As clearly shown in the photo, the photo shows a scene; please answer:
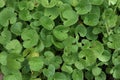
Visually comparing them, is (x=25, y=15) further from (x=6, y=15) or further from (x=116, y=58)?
(x=116, y=58)

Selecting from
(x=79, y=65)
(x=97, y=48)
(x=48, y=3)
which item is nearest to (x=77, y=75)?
(x=79, y=65)

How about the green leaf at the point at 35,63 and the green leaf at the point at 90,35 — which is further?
the green leaf at the point at 90,35

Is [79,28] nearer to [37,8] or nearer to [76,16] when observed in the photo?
[76,16]

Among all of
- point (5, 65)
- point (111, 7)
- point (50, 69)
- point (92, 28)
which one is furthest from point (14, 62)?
point (111, 7)

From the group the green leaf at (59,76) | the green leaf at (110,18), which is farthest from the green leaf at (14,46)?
the green leaf at (110,18)

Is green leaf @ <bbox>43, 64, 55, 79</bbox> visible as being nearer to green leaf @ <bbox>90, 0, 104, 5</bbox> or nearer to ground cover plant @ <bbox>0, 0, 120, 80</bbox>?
ground cover plant @ <bbox>0, 0, 120, 80</bbox>

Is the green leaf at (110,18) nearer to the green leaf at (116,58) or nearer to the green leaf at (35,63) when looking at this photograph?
the green leaf at (116,58)

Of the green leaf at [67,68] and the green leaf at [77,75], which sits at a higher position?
the green leaf at [67,68]
